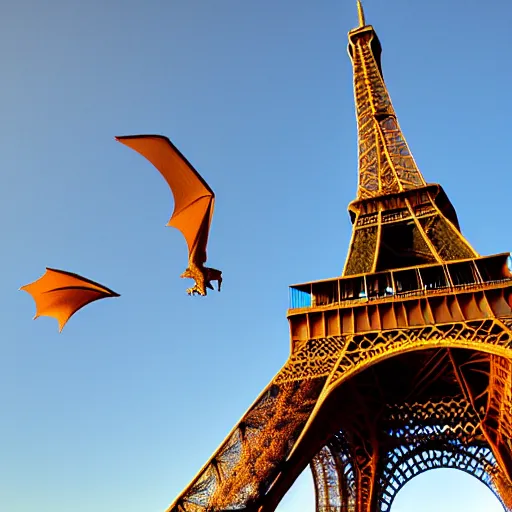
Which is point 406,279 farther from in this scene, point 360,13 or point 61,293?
point 360,13

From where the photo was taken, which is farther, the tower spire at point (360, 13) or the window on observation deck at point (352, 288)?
the tower spire at point (360, 13)

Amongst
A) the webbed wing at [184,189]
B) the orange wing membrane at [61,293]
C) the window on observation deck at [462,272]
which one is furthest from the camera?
the window on observation deck at [462,272]

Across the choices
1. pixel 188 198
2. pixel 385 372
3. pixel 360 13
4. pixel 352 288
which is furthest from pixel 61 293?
pixel 360 13

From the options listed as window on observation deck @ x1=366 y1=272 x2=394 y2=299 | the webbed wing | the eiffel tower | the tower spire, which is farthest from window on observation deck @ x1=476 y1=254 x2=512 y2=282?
the tower spire

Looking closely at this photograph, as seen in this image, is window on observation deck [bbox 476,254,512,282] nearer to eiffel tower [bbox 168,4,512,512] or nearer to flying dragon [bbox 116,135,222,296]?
eiffel tower [bbox 168,4,512,512]

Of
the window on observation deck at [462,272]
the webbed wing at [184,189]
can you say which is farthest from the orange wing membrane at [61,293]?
the window on observation deck at [462,272]

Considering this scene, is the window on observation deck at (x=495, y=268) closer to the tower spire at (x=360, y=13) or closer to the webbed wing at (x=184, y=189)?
the webbed wing at (x=184, y=189)
